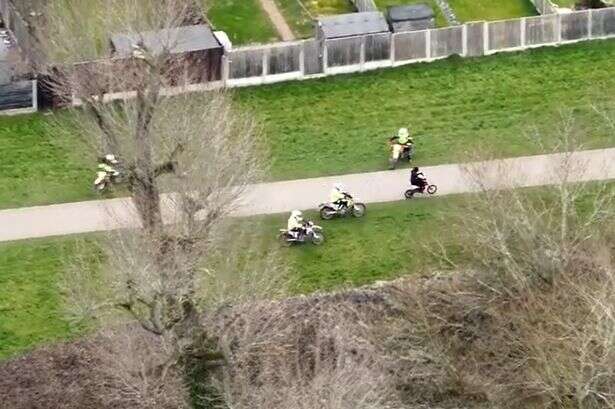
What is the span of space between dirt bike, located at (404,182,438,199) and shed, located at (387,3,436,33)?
9.52m

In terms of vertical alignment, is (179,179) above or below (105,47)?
below

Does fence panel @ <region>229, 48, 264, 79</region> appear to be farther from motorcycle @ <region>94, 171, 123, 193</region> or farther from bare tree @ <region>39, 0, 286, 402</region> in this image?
motorcycle @ <region>94, 171, 123, 193</region>

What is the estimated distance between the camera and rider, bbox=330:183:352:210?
126 feet

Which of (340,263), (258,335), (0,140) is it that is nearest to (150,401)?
(258,335)

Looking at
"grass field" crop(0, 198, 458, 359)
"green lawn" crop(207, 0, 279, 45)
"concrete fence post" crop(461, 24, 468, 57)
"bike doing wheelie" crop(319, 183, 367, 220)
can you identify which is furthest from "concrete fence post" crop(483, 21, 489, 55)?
"bike doing wheelie" crop(319, 183, 367, 220)

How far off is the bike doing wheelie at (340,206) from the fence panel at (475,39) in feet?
33.9

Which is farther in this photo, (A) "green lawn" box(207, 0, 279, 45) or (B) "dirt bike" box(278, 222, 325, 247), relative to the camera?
(A) "green lawn" box(207, 0, 279, 45)

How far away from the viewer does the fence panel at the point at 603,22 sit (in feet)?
154

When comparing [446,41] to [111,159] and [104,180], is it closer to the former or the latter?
[104,180]

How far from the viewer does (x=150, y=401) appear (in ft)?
103

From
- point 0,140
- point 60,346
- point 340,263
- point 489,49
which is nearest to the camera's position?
point 60,346

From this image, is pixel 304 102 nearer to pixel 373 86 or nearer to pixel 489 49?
pixel 373 86

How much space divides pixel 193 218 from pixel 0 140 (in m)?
14.7

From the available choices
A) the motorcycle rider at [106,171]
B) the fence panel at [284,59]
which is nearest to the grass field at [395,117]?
the fence panel at [284,59]
